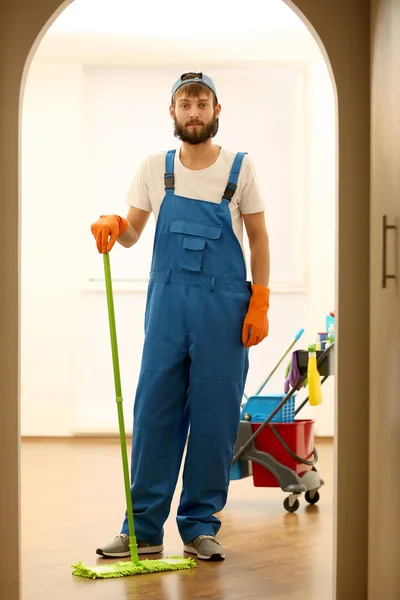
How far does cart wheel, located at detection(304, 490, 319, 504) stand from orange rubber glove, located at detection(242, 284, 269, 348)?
1206 millimetres

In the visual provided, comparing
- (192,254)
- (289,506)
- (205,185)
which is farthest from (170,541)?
(205,185)

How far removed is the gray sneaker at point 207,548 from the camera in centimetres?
330

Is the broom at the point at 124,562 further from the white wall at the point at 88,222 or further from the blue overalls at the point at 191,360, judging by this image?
the white wall at the point at 88,222

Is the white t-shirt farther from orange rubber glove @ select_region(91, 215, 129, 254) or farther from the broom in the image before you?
the broom

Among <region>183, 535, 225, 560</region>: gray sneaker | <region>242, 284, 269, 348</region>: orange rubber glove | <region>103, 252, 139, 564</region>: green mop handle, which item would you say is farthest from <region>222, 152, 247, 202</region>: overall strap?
<region>183, 535, 225, 560</region>: gray sneaker

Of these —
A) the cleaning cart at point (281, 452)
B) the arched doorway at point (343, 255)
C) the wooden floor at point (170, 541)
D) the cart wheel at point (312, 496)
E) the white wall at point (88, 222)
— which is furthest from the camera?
the white wall at point (88, 222)

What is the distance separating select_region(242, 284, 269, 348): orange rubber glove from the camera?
3312mm

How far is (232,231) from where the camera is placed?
3.35m

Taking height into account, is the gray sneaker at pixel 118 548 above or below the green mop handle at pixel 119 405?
below

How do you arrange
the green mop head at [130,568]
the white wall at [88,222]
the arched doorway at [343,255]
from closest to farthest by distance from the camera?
the arched doorway at [343,255] → the green mop head at [130,568] → the white wall at [88,222]

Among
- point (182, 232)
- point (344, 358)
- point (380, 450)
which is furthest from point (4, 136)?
point (380, 450)

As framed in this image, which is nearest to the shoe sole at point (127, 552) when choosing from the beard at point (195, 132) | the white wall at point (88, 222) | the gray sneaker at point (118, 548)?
the gray sneaker at point (118, 548)

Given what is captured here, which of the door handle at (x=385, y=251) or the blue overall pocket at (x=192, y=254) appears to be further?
the blue overall pocket at (x=192, y=254)

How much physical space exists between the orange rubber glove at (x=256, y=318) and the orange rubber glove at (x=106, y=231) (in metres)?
0.52
